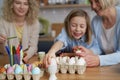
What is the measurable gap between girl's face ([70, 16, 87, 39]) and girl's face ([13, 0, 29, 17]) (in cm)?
52

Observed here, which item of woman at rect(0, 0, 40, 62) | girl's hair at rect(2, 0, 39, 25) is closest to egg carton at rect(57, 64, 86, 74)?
woman at rect(0, 0, 40, 62)

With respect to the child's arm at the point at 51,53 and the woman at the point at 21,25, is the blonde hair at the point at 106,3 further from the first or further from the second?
the woman at the point at 21,25

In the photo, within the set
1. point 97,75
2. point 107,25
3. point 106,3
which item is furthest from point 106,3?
point 97,75

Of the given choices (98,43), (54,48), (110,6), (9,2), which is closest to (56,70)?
(54,48)

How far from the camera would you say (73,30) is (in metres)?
1.53

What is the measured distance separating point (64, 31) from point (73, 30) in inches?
3.5

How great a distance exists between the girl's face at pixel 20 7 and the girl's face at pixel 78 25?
523 mm

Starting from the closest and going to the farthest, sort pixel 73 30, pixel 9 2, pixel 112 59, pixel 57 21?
1. pixel 112 59
2. pixel 73 30
3. pixel 9 2
4. pixel 57 21

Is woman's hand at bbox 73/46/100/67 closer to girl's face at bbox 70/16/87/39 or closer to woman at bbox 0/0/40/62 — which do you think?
girl's face at bbox 70/16/87/39

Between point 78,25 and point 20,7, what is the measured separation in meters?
0.59

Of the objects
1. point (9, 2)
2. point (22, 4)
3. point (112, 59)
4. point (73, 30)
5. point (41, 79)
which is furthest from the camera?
point (9, 2)

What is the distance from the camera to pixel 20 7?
1.91 metres

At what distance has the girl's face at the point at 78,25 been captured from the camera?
1515 mm

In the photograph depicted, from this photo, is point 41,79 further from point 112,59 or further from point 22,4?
point 22,4
